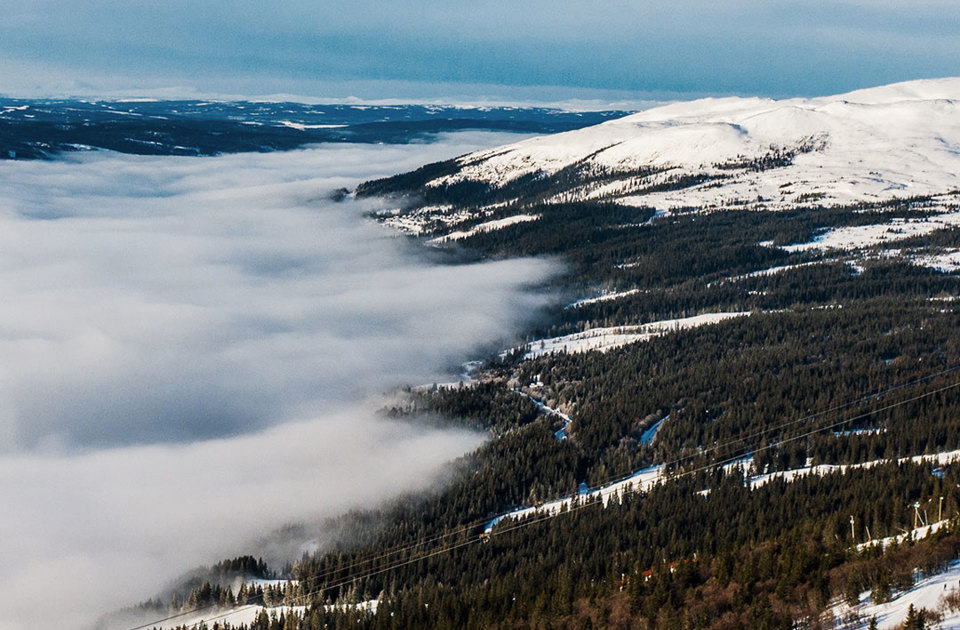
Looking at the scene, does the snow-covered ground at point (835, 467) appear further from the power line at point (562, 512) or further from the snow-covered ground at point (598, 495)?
the snow-covered ground at point (598, 495)

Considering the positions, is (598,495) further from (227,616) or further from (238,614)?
(227,616)

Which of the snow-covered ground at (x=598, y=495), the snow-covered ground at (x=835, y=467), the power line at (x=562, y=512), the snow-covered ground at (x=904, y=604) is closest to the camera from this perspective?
the snow-covered ground at (x=904, y=604)

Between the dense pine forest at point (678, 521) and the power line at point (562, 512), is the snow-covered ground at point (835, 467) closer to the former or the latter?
the dense pine forest at point (678, 521)

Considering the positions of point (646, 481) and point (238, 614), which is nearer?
point (238, 614)

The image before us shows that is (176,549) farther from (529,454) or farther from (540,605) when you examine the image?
(540,605)

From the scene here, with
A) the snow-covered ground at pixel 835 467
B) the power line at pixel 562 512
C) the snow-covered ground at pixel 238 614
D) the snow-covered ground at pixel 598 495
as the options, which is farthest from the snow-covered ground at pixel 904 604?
the snow-covered ground at pixel 598 495

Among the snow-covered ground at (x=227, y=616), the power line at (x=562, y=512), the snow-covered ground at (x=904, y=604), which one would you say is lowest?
the snow-covered ground at (x=227, y=616)

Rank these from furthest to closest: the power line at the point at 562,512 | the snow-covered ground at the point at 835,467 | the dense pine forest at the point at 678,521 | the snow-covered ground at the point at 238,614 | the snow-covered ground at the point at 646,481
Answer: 1. the snow-covered ground at the point at 646,481
2. the power line at the point at 562,512
3. the snow-covered ground at the point at 835,467
4. the snow-covered ground at the point at 238,614
5. the dense pine forest at the point at 678,521

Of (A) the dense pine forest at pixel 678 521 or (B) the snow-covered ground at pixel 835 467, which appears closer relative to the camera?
(A) the dense pine forest at pixel 678 521

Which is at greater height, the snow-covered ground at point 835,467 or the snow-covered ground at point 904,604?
the snow-covered ground at point 904,604

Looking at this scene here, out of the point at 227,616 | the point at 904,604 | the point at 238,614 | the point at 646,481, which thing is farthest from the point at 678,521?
the point at 227,616
